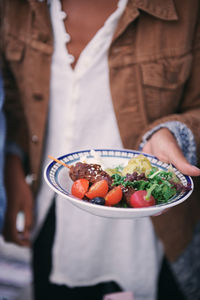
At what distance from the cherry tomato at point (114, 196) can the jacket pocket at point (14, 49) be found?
81 centimetres

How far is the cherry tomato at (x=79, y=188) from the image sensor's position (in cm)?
82

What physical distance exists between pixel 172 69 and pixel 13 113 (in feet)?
2.57

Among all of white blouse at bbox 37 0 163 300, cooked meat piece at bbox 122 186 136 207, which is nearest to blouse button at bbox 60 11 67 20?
white blouse at bbox 37 0 163 300

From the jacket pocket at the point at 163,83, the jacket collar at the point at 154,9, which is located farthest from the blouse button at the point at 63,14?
the jacket pocket at the point at 163,83

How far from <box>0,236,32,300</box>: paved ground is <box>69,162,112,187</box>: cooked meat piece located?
115 cm

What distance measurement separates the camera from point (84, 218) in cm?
133

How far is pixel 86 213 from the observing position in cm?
132

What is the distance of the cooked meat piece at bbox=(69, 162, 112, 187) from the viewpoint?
2.88 feet

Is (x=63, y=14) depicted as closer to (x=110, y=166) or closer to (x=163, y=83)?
(x=163, y=83)

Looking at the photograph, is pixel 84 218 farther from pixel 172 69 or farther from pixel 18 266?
pixel 18 266

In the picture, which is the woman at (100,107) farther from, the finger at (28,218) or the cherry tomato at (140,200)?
the cherry tomato at (140,200)

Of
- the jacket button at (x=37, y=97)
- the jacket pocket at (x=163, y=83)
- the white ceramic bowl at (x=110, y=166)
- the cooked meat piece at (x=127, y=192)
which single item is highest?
the jacket pocket at (x=163, y=83)

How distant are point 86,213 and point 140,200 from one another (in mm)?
578

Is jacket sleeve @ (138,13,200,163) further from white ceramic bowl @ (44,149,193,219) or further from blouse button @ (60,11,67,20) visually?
blouse button @ (60,11,67,20)
